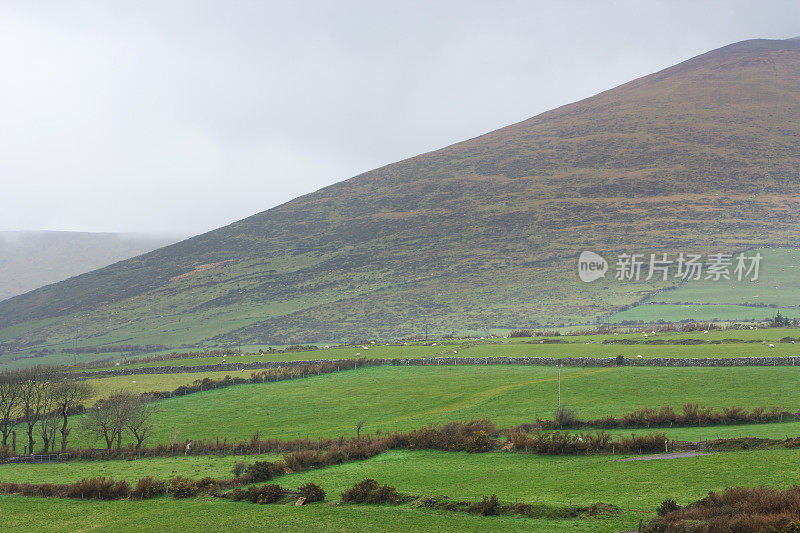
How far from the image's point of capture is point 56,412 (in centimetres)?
3819

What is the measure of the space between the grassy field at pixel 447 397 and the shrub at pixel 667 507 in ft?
43.0

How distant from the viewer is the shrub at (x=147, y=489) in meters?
21.6

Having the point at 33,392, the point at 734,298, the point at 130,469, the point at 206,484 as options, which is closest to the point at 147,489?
the point at 206,484

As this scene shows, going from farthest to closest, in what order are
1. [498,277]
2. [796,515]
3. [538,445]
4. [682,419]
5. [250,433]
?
[498,277], [250,433], [682,419], [538,445], [796,515]

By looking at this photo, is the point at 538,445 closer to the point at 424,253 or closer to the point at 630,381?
the point at 630,381

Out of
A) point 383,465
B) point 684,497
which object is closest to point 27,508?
point 383,465

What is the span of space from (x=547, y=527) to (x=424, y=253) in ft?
323

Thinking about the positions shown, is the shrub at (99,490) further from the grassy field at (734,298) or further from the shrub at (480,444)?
the grassy field at (734,298)

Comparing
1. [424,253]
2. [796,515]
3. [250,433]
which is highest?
[424,253]

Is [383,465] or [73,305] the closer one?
[383,465]

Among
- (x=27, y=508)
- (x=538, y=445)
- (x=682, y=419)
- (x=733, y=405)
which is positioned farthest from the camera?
(x=733, y=405)

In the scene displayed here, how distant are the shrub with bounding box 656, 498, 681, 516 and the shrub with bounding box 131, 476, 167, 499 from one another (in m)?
16.2

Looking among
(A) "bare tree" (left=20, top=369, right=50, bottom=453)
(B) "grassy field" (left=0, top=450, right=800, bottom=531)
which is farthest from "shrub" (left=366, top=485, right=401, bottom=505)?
(A) "bare tree" (left=20, top=369, right=50, bottom=453)

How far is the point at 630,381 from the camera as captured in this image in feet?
110
